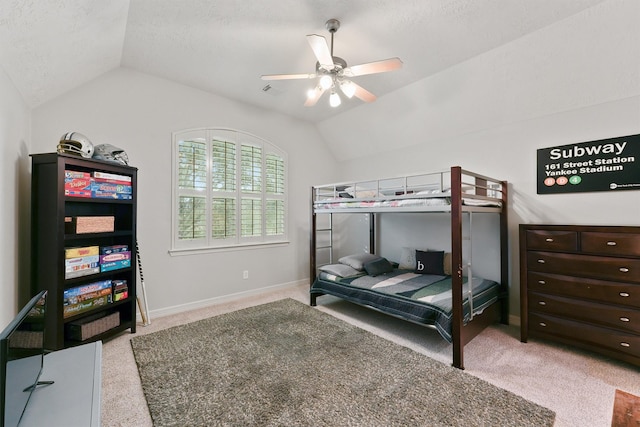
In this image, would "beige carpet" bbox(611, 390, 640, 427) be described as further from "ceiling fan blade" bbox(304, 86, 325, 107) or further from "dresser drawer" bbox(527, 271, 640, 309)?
"ceiling fan blade" bbox(304, 86, 325, 107)

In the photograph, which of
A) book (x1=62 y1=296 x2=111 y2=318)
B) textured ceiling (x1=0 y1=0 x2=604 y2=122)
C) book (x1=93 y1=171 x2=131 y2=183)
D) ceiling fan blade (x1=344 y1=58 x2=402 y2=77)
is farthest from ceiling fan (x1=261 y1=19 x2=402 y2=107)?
book (x1=62 y1=296 x2=111 y2=318)

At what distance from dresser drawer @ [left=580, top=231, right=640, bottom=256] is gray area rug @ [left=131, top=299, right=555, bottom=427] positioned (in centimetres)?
148

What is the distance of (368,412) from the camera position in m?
1.79

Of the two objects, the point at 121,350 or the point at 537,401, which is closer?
the point at 537,401

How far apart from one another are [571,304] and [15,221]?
4858 mm

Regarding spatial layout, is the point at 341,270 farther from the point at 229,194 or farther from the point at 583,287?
the point at 583,287

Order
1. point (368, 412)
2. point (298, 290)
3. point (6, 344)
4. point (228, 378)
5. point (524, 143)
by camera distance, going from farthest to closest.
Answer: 1. point (298, 290)
2. point (524, 143)
3. point (228, 378)
4. point (368, 412)
5. point (6, 344)

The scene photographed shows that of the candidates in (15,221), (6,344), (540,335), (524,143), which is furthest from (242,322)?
(524,143)

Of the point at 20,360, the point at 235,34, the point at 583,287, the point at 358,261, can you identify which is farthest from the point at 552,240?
the point at 20,360

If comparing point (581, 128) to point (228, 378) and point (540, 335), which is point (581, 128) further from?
point (228, 378)

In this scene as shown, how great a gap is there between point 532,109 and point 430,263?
2.17 metres

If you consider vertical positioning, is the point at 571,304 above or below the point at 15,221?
below

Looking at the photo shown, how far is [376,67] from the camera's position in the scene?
7.36 ft

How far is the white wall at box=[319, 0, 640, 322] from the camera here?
2396mm
